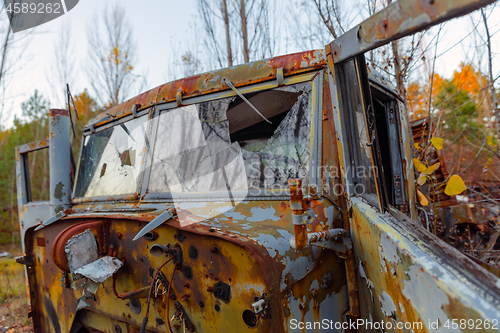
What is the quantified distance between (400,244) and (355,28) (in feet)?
3.24

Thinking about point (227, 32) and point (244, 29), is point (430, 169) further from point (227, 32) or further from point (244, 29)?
point (227, 32)

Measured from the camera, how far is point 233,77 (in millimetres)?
2230

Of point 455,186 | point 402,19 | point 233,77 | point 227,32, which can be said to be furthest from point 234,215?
point 227,32

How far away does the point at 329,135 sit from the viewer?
1851 mm

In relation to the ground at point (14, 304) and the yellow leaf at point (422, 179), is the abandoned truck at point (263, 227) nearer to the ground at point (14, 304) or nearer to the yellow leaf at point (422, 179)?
the yellow leaf at point (422, 179)

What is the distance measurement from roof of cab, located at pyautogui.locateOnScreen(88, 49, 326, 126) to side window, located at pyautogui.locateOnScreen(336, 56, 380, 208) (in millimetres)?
186

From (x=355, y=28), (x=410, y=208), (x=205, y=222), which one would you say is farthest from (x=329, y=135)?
(x=410, y=208)

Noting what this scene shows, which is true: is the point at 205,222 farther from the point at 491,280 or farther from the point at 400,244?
the point at 491,280

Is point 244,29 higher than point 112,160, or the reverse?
point 244,29

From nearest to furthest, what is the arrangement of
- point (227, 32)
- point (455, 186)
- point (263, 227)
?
point (263, 227), point (455, 186), point (227, 32)

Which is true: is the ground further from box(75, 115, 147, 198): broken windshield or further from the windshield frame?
the windshield frame

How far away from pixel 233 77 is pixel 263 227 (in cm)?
115

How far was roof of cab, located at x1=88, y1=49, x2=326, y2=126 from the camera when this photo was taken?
1978 mm

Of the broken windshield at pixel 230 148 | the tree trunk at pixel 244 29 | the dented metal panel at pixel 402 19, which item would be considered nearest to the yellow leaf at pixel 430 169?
the broken windshield at pixel 230 148
